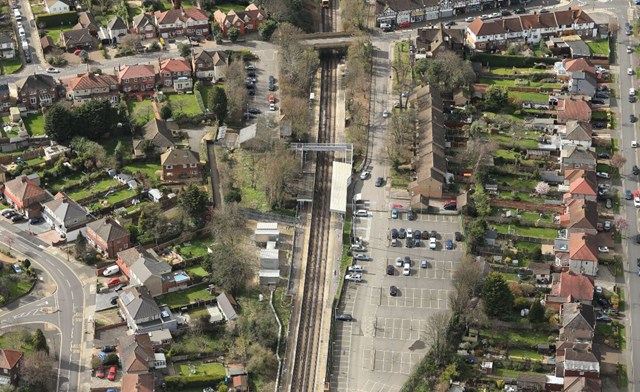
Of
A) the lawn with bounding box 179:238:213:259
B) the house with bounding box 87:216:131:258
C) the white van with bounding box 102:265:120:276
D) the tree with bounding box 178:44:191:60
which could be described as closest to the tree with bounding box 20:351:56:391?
the white van with bounding box 102:265:120:276

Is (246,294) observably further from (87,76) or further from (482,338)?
(87,76)

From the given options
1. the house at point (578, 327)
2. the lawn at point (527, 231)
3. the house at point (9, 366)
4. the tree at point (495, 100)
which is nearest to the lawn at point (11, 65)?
the house at point (9, 366)

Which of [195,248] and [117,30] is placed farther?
[117,30]

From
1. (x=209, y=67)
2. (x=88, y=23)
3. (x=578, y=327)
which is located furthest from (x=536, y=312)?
(x=88, y=23)

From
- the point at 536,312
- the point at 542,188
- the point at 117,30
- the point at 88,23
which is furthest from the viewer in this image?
the point at 88,23

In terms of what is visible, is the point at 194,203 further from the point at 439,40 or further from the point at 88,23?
the point at 439,40

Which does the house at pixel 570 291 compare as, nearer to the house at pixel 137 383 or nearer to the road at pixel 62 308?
the house at pixel 137 383
